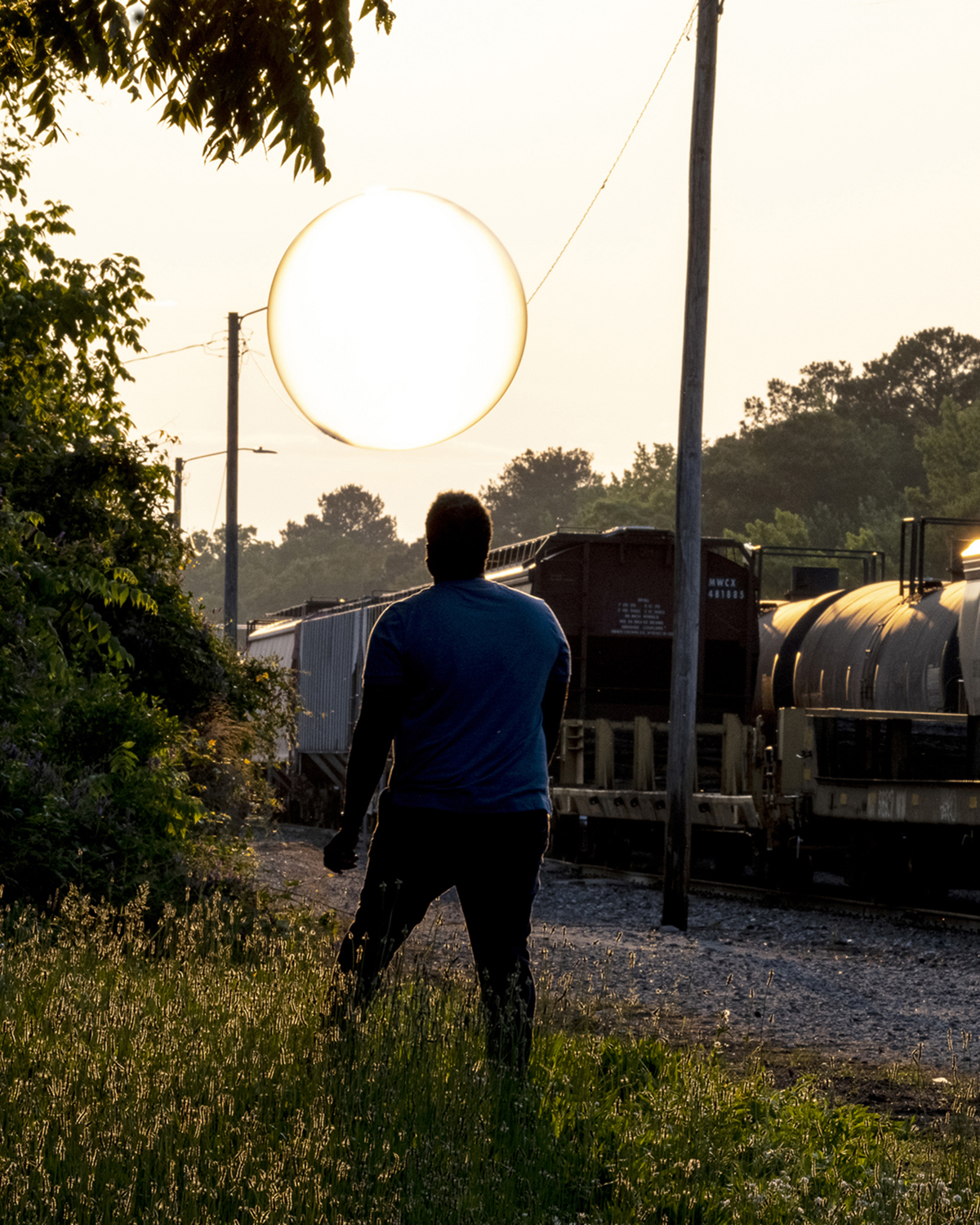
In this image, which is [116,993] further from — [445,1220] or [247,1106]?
[445,1220]

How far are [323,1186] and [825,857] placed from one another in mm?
16024

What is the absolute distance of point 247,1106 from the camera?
458 cm

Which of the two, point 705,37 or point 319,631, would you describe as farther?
point 319,631

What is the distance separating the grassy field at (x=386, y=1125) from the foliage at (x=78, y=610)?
3.19 metres

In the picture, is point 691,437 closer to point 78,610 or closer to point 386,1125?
point 78,610

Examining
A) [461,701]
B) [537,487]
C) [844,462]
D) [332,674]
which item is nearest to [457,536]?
[461,701]

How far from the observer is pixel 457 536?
5.06 m

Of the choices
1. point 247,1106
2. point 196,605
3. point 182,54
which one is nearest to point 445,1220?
point 247,1106

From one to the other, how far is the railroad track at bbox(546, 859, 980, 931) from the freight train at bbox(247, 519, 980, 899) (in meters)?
0.48

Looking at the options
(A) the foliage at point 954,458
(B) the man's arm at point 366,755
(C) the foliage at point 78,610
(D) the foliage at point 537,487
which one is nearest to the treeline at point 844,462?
(A) the foliage at point 954,458

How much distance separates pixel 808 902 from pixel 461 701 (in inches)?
470

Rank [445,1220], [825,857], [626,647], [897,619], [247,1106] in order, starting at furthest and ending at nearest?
[626,647] → [825,857] → [897,619] → [247,1106] → [445,1220]

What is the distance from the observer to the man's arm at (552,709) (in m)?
5.17

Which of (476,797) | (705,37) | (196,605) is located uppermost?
(705,37)
